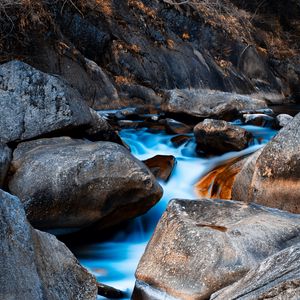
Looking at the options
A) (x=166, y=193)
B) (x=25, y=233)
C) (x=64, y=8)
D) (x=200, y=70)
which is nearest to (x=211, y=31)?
(x=200, y=70)

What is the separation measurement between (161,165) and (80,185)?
226 centimetres

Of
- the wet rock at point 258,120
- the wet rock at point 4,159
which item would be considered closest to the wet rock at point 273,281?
the wet rock at point 4,159

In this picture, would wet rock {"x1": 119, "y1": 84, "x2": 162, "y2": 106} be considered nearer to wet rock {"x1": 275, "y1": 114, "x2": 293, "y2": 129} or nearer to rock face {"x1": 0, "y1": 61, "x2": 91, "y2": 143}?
wet rock {"x1": 275, "y1": 114, "x2": 293, "y2": 129}

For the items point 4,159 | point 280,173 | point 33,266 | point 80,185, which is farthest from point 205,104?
point 33,266

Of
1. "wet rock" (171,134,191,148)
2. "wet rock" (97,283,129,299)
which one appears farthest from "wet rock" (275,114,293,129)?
"wet rock" (97,283,129,299)

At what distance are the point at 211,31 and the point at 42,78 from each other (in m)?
9.84

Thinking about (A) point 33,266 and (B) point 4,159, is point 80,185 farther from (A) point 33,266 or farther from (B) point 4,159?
(A) point 33,266

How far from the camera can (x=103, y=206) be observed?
522 centimetres

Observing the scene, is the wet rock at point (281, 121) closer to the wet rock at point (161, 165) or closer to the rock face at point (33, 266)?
the wet rock at point (161, 165)

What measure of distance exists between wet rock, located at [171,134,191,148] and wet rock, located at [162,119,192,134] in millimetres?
438

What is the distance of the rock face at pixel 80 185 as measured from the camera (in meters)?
5.00

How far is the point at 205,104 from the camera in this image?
11.1m

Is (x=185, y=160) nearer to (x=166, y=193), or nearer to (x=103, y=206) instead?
(x=166, y=193)

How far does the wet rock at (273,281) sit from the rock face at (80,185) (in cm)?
243
